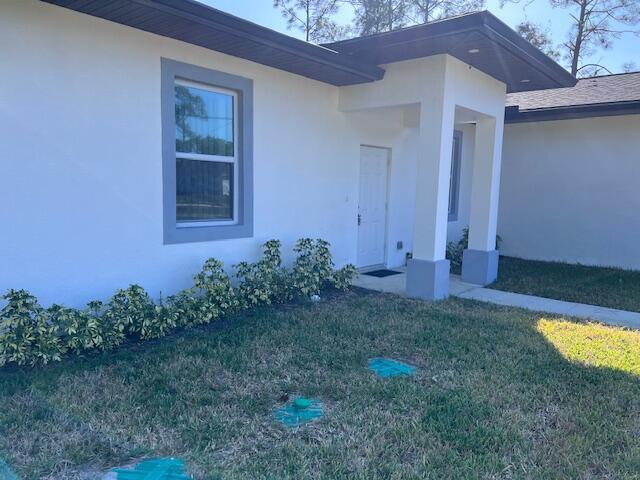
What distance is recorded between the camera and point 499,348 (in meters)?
4.80

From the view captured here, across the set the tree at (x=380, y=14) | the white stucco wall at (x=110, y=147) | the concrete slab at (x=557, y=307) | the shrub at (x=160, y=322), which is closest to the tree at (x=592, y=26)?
the tree at (x=380, y=14)

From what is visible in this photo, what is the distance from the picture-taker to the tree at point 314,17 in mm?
16984

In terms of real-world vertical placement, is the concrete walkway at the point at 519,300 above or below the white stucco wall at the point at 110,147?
below

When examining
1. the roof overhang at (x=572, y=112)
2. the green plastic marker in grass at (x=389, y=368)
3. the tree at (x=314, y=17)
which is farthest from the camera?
the tree at (x=314, y=17)

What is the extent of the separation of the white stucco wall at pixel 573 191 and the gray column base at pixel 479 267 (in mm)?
3037

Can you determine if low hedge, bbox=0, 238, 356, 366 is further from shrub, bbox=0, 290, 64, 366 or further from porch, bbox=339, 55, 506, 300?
porch, bbox=339, 55, 506, 300

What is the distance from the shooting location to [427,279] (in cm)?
668

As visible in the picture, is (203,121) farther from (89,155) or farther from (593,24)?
(593,24)

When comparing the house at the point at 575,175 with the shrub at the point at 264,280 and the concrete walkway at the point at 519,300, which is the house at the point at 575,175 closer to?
the concrete walkway at the point at 519,300

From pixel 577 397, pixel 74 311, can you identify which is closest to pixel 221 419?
pixel 74 311

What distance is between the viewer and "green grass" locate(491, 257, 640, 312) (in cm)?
718

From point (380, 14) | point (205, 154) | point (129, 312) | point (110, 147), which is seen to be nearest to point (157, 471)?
point (129, 312)

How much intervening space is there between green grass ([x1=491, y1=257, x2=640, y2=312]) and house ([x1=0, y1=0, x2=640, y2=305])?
1.86ft

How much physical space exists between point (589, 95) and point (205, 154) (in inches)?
331
